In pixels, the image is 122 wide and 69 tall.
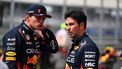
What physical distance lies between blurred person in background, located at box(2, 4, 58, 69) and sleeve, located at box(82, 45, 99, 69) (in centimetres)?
101

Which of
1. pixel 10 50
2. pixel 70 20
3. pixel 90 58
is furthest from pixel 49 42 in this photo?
pixel 90 58

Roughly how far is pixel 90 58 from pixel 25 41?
1.19m

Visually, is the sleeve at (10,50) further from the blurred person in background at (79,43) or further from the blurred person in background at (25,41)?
the blurred person in background at (79,43)

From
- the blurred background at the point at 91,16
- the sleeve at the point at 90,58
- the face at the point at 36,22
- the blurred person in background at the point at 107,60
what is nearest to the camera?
the sleeve at the point at 90,58

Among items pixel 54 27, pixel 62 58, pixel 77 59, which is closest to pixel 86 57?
pixel 77 59

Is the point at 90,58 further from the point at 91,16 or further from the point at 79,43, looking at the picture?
the point at 91,16

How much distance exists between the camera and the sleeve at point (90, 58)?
4867 millimetres

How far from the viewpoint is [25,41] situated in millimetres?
5801

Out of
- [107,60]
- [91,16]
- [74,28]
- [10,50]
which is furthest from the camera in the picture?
[91,16]

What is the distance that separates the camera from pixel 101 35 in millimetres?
14883

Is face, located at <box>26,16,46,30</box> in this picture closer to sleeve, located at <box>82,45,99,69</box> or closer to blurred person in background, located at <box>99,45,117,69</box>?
sleeve, located at <box>82,45,99,69</box>

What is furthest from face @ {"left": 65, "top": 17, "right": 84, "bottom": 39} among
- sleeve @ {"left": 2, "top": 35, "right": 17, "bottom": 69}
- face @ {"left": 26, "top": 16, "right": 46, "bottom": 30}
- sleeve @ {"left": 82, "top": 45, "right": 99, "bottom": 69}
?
sleeve @ {"left": 2, "top": 35, "right": 17, "bottom": 69}

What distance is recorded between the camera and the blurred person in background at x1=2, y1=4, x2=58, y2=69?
18.5ft

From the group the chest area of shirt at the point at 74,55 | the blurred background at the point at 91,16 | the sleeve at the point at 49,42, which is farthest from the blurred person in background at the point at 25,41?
the blurred background at the point at 91,16
